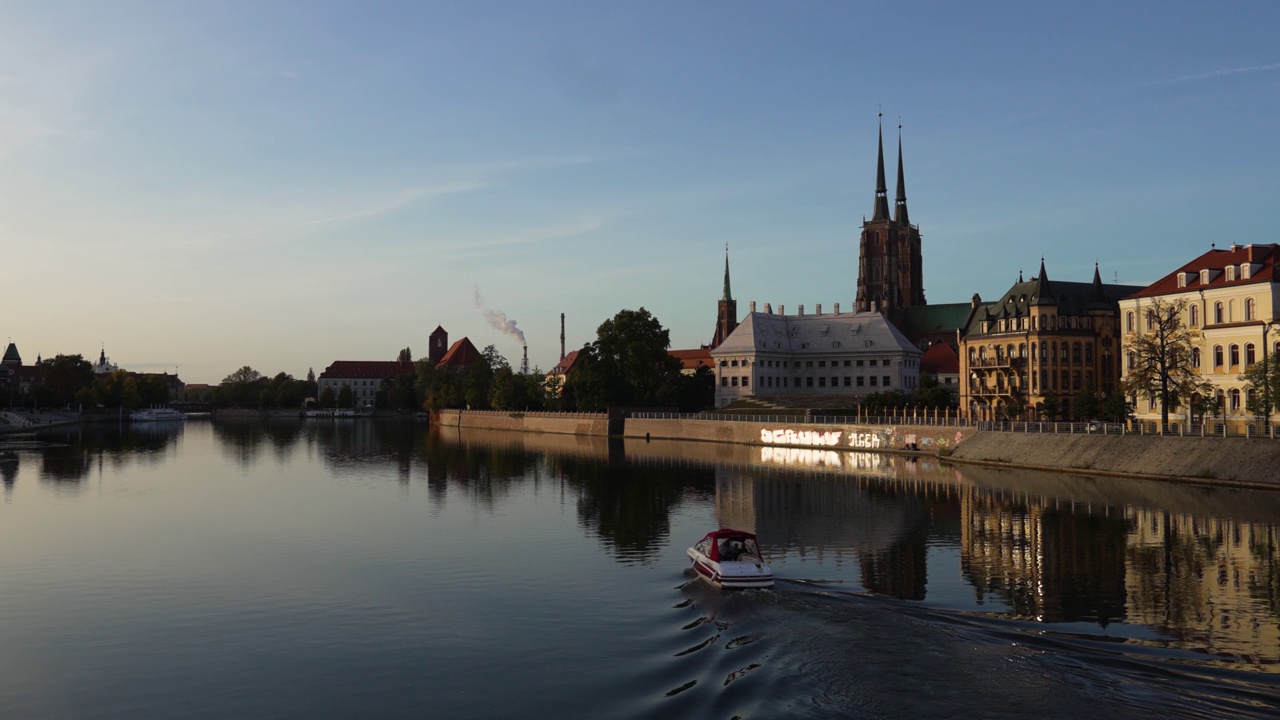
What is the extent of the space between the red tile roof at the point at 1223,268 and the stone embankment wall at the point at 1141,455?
60.5 feet

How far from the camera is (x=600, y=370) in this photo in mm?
133250

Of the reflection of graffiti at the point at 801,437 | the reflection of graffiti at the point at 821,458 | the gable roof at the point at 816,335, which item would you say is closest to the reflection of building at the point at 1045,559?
the reflection of graffiti at the point at 821,458

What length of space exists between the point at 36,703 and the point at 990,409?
100246mm

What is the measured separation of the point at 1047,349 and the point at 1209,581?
240 feet

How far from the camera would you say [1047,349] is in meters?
101

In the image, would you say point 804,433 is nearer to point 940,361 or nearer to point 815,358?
point 815,358

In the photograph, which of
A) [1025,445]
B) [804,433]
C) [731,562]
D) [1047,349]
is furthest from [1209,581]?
[1047,349]

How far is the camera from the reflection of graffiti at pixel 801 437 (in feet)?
320

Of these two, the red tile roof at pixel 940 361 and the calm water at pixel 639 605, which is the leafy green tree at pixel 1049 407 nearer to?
the calm water at pixel 639 605

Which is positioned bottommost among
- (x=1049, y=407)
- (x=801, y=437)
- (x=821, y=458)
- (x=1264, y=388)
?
(x=821, y=458)

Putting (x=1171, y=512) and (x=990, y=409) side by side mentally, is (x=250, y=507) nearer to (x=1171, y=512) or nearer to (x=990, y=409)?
(x=1171, y=512)

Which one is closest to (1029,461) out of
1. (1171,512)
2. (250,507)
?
(1171,512)

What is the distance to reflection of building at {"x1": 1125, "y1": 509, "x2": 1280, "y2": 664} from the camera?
25.2 metres

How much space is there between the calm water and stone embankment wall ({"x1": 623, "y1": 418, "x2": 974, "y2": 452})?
21.9m
